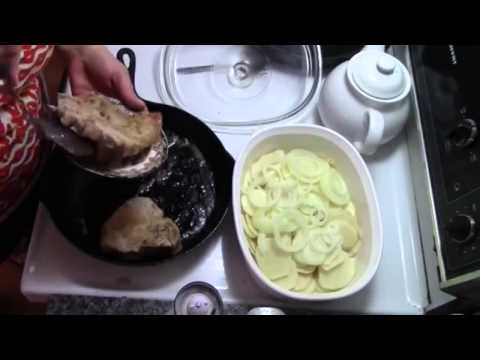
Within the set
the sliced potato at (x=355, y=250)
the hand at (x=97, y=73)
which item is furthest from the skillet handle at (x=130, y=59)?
the sliced potato at (x=355, y=250)

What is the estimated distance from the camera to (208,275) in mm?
711

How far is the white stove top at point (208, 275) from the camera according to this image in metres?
0.69

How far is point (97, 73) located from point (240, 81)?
26 cm

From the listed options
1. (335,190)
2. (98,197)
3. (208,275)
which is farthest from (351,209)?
(98,197)

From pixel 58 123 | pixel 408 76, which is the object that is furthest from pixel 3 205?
pixel 408 76

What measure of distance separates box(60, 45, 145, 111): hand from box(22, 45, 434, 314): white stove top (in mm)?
210

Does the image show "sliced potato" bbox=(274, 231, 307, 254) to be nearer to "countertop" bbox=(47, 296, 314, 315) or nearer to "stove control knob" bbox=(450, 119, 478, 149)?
"countertop" bbox=(47, 296, 314, 315)

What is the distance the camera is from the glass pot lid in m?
0.84

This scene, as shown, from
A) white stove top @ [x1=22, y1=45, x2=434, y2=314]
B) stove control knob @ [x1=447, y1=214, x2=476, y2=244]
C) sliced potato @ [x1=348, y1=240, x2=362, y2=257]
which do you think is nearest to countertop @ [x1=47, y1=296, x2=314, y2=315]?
white stove top @ [x1=22, y1=45, x2=434, y2=314]

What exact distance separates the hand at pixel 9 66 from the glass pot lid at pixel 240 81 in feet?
0.92

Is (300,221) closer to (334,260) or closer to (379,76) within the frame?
(334,260)

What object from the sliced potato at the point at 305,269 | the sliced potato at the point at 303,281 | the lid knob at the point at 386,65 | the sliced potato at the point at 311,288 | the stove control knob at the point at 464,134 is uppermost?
the lid knob at the point at 386,65

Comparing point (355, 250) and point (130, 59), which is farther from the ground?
point (130, 59)

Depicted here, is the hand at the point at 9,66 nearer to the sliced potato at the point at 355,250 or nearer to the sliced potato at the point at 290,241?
the sliced potato at the point at 290,241
